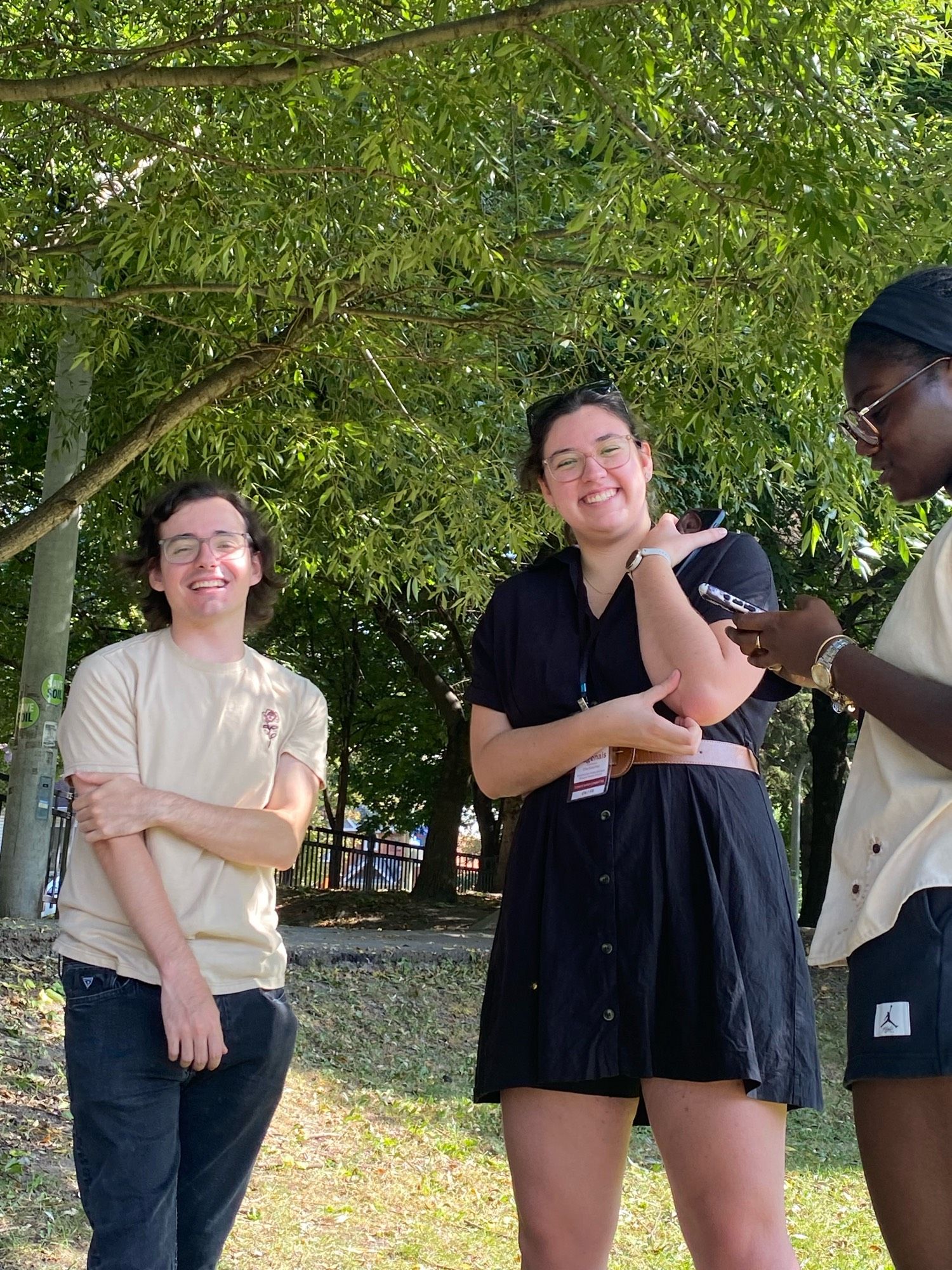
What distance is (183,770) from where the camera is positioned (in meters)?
2.69

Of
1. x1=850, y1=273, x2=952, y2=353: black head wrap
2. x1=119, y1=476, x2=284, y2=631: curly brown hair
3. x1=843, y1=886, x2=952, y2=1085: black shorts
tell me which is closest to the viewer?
x1=843, y1=886, x2=952, y2=1085: black shorts

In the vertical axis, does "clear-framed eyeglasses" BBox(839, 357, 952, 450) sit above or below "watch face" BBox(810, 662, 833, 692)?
above

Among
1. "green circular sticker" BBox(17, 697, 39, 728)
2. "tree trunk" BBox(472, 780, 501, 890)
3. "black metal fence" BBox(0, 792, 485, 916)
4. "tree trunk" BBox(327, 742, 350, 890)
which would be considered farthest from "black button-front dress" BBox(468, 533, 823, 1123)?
"black metal fence" BBox(0, 792, 485, 916)

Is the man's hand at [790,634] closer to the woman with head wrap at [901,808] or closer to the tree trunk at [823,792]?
the woman with head wrap at [901,808]

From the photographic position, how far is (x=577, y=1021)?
240cm

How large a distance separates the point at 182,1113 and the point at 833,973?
1122 cm

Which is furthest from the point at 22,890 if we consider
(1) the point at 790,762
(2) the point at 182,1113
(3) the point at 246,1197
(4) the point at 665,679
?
(1) the point at 790,762

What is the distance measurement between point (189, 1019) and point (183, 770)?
49cm

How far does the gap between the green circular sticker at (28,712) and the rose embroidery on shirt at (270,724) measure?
7498 millimetres

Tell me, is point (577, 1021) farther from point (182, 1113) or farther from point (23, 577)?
point (23, 577)

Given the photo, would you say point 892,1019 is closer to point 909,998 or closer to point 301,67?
point 909,998

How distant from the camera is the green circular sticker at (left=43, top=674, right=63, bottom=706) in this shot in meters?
9.72

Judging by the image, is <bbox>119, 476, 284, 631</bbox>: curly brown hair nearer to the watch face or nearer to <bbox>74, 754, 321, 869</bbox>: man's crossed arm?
<bbox>74, 754, 321, 869</bbox>: man's crossed arm

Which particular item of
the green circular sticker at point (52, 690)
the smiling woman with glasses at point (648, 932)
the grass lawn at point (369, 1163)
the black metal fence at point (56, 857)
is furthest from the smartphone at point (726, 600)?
the black metal fence at point (56, 857)
